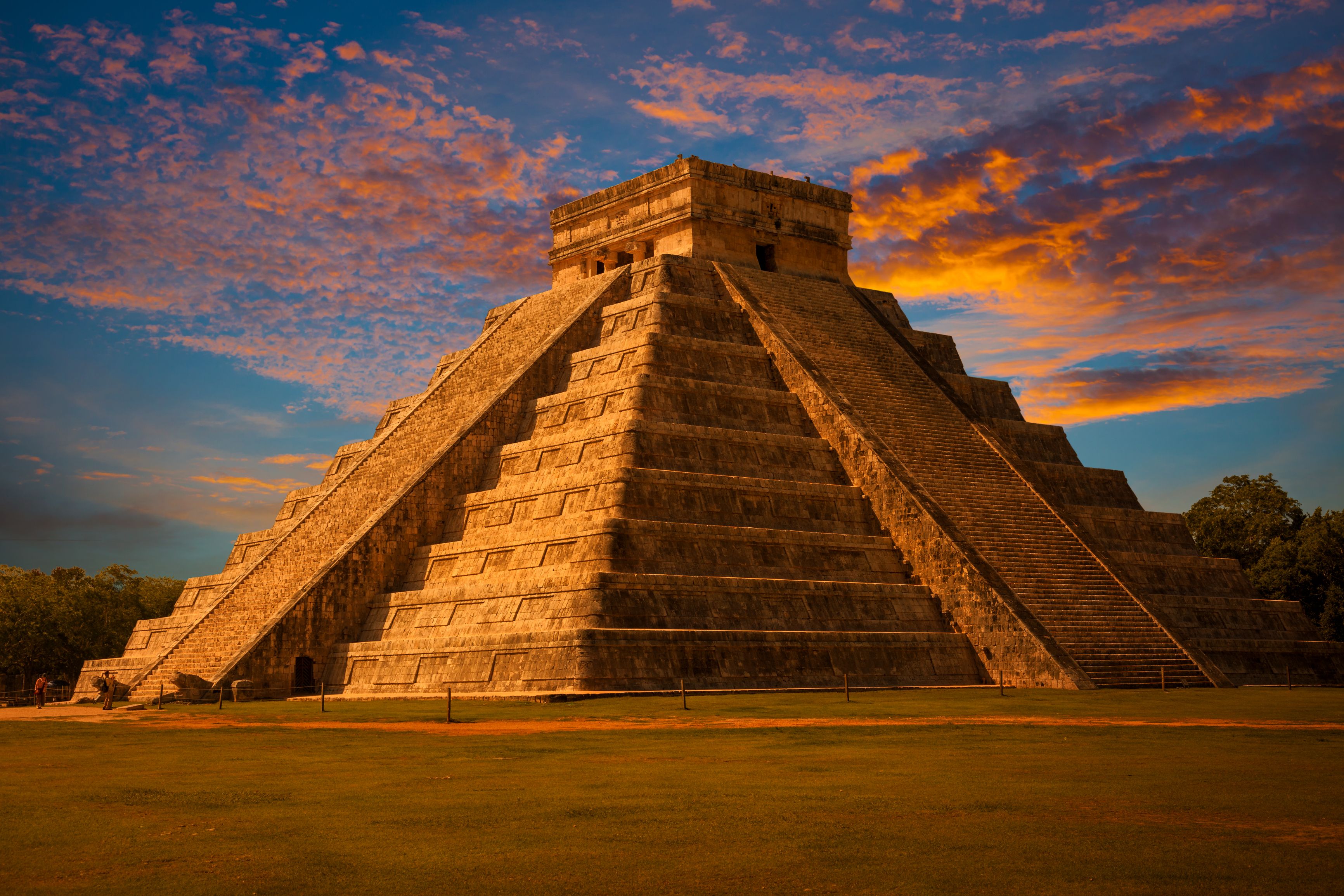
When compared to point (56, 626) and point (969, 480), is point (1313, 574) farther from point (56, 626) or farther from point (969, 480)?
point (56, 626)

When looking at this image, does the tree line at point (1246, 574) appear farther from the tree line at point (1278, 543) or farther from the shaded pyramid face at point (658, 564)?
the shaded pyramid face at point (658, 564)

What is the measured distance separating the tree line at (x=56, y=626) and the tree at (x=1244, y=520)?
1890 inches

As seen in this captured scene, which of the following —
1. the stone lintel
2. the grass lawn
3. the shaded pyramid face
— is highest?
the stone lintel

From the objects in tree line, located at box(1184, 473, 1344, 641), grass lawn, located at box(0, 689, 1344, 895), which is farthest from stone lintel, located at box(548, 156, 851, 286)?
grass lawn, located at box(0, 689, 1344, 895)

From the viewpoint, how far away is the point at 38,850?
30.7 feet

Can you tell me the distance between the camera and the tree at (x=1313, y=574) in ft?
152

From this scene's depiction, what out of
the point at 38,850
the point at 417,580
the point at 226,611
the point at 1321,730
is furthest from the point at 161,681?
the point at 1321,730

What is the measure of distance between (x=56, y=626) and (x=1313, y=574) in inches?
2093

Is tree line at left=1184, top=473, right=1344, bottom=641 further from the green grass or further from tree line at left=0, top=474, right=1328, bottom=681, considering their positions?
the green grass

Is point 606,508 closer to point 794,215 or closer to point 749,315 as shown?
point 749,315

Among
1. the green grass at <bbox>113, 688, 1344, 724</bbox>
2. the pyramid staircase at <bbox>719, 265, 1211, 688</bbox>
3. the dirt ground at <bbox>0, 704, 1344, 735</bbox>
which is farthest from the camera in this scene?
the pyramid staircase at <bbox>719, 265, 1211, 688</bbox>

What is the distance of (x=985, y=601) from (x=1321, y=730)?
11.3 metres

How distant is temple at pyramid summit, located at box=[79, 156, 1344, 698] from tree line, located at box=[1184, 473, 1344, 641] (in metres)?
11.3

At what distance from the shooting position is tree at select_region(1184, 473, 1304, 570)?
52.0 meters
